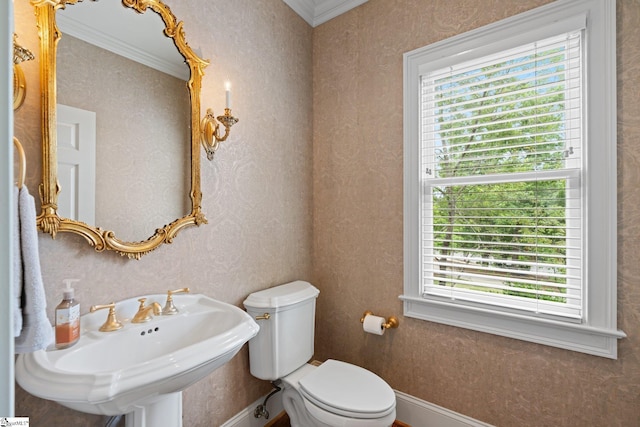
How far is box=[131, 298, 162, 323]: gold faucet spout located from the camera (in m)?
1.11

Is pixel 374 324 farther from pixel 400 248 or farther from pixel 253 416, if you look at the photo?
pixel 253 416

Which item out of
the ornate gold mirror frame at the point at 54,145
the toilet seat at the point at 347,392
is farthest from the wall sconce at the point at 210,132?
the toilet seat at the point at 347,392

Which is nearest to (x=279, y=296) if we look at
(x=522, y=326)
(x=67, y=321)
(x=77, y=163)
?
(x=67, y=321)

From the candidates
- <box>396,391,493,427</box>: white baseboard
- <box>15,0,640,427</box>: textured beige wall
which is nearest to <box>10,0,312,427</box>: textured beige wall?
<box>15,0,640,427</box>: textured beige wall

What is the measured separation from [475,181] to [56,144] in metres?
1.74

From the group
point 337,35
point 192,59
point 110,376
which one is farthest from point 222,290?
point 337,35

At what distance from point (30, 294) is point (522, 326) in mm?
1781

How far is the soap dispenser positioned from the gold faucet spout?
18 cm

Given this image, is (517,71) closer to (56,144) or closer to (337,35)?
(337,35)

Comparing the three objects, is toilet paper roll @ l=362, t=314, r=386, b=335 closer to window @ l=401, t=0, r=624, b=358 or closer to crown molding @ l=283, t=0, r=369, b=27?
window @ l=401, t=0, r=624, b=358

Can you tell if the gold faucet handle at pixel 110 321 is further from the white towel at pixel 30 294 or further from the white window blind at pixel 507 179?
the white window blind at pixel 507 179

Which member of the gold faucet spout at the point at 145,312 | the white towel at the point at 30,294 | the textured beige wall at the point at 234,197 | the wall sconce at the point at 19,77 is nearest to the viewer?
the white towel at the point at 30,294

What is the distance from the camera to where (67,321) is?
91 cm

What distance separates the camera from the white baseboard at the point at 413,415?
1561mm
